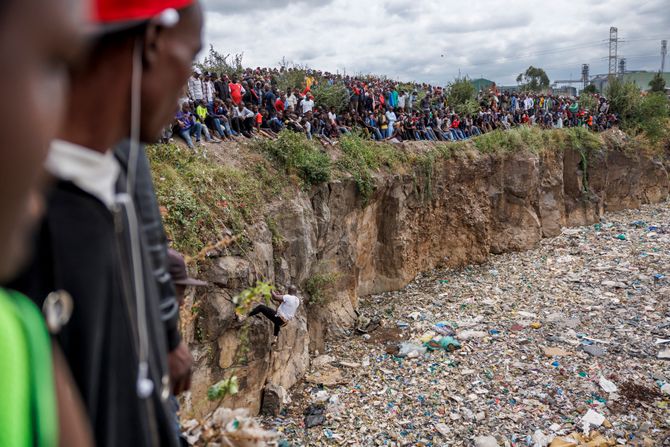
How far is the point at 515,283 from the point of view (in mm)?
14203

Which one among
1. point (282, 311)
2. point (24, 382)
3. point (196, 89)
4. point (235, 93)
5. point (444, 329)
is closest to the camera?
point (24, 382)

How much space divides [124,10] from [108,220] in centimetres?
42

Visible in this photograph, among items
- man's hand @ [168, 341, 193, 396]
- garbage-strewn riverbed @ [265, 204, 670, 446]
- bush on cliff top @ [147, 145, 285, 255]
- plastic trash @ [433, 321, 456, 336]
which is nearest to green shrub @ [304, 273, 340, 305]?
garbage-strewn riverbed @ [265, 204, 670, 446]

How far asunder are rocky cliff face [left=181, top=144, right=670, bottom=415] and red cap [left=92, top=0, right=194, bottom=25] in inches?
127

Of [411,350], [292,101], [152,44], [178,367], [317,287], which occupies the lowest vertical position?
[411,350]

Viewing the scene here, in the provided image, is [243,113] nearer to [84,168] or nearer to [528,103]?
[84,168]

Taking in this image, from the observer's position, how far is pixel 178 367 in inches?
64.4

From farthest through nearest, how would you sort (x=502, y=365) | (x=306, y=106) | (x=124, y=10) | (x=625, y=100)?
(x=625, y=100)
(x=306, y=106)
(x=502, y=365)
(x=124, y=10)

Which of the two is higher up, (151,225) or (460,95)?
(460,95)

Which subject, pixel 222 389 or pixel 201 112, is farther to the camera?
pixel 201 112

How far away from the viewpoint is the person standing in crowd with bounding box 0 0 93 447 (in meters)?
0.50

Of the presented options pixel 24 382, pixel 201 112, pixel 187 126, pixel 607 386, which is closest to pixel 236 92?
pixel 201 112

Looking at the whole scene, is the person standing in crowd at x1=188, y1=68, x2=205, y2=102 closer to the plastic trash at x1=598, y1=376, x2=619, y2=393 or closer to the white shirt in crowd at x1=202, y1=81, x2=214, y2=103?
the white shirt in crowd at x1=202, y1=81, x2=214, y2=103

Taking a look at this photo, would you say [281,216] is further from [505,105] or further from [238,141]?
[505,105]
